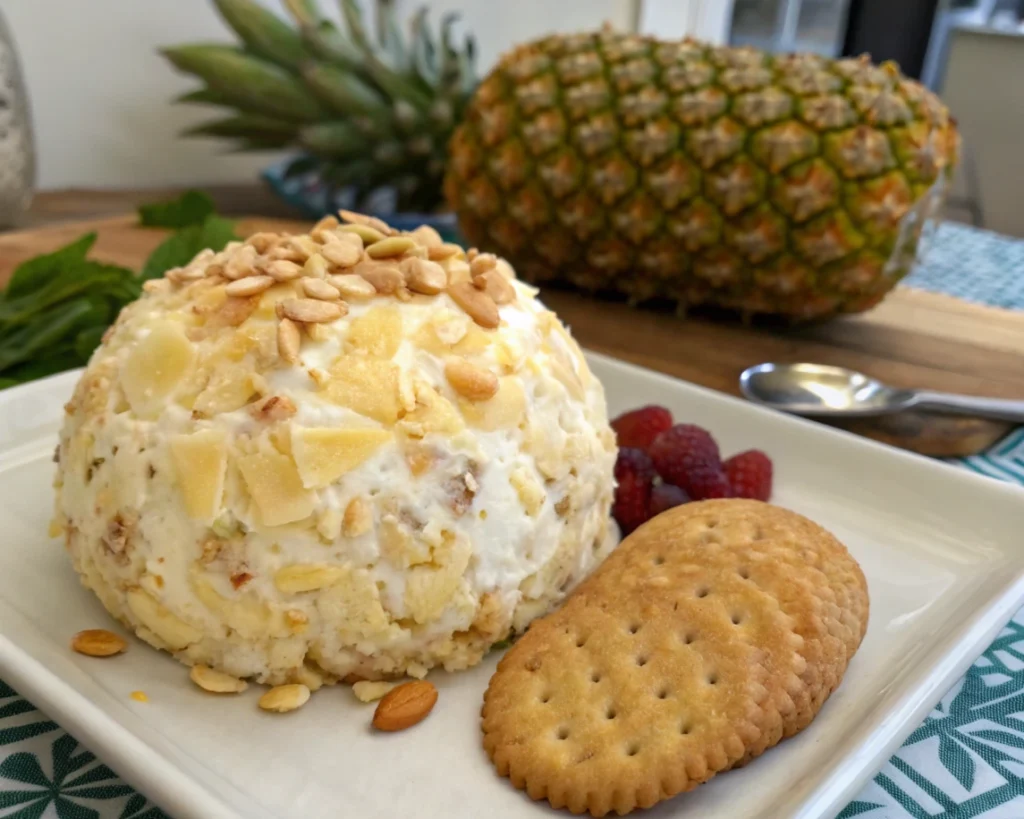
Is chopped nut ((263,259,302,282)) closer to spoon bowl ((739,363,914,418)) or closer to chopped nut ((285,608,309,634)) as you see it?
chopped nut ((285,608,309,634))

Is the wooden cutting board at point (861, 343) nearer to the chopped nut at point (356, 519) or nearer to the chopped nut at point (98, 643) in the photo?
the chopped nut at point (356, 519)

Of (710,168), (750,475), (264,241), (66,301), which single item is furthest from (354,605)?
(710,168)

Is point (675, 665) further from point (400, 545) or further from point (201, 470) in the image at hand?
point (201, 470)

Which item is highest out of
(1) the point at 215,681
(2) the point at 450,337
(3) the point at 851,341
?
(2) the point at 450,337

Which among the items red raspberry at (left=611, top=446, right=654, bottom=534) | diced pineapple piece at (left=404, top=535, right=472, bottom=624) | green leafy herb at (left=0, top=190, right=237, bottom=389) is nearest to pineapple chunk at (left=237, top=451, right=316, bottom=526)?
diced pineapple piece at (left=404, top=535, right=472, bottom=624)

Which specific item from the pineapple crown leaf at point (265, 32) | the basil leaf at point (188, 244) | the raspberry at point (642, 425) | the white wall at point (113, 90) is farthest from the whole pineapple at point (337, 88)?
the raspberry at point (642, 425)

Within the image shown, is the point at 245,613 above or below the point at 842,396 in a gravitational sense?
above

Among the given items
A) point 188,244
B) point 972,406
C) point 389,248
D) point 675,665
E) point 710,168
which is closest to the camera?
point 675,665
